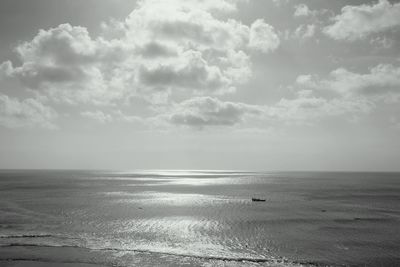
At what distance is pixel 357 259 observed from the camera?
3556cm

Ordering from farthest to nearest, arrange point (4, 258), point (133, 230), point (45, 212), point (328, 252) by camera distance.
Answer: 1. point (45, 212)
2. point (133, 230)
3. point (328, 252)
4. point (4, 258)

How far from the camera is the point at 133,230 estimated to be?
5056cm

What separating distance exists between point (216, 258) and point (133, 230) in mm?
19370

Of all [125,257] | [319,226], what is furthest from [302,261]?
[319,226]

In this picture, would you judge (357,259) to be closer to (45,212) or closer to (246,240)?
(246,240)

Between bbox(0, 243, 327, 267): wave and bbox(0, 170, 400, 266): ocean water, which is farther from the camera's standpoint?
bbox(0, 170, 400, 266): ocean water

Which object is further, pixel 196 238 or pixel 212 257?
pixel 196 238

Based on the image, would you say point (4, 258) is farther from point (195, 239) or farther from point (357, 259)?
point (357, 259)

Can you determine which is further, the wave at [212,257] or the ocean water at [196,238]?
the ocean water at [196,238]

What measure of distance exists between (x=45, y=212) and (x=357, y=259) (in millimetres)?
57317

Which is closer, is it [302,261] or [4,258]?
[4,258]

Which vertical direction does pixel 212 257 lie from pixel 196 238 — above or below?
above

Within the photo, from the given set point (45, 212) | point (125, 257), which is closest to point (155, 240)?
point (125, 257)

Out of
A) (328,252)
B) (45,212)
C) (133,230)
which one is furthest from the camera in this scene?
(45,212)
